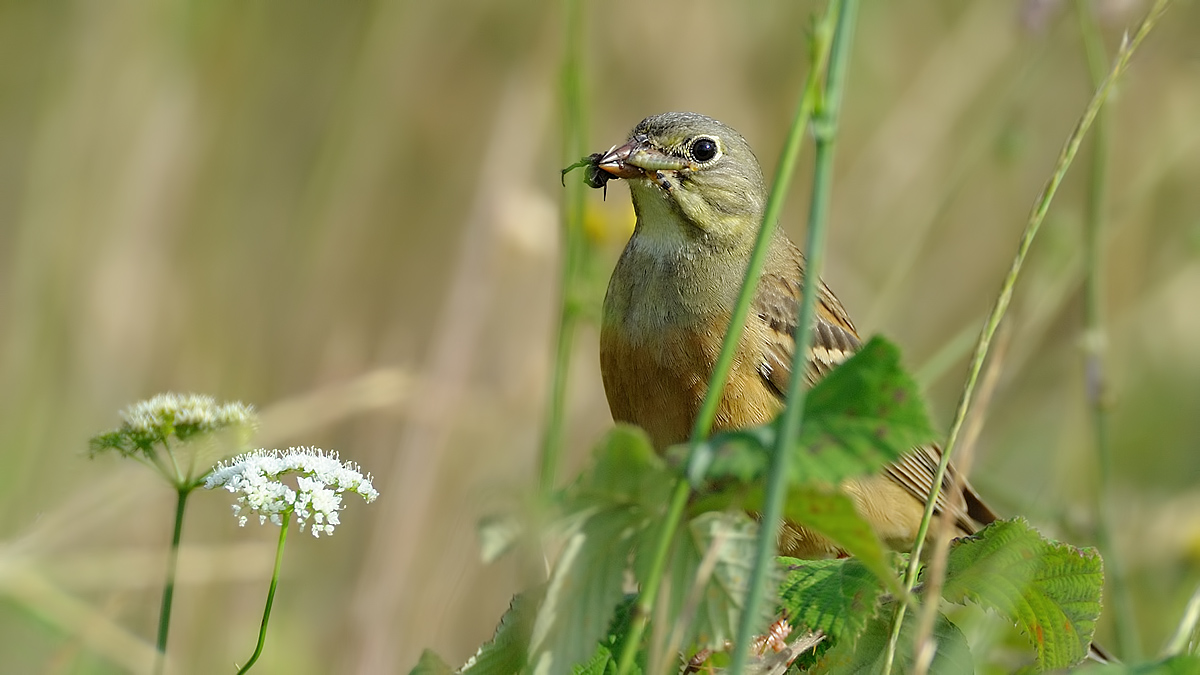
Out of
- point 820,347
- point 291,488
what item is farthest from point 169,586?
point 820,347

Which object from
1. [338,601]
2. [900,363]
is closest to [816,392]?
[900,363]

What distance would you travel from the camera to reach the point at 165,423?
1.78 meters

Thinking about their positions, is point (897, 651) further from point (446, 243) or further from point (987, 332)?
point (446, 243)

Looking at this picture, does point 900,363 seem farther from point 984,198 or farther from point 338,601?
point 984,198

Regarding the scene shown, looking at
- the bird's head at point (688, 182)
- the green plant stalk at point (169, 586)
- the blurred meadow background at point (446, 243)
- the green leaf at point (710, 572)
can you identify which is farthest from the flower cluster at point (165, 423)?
the blurred meadow background at point (446, 243)

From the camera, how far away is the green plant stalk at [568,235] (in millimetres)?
2254

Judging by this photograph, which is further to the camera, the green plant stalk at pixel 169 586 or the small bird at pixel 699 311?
the small bird at pixel 699 311

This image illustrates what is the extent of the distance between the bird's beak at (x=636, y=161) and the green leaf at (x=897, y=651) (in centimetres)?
134

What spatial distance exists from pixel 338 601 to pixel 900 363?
10.9 feet

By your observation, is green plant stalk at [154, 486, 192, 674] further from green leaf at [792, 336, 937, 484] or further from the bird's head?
the bird's head

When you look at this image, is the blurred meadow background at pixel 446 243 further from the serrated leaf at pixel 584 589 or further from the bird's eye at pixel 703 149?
the serrated leaf at pixel 584 589

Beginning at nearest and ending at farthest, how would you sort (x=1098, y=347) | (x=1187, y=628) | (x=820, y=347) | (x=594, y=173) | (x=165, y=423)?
(x=165, y=423)
(x=1187, y=628)
(x=594, y=173)
(x=1098, y=347)
(x=820, y=347)

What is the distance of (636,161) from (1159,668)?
1805 mm

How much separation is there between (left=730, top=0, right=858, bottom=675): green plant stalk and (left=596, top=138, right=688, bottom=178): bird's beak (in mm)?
1426
